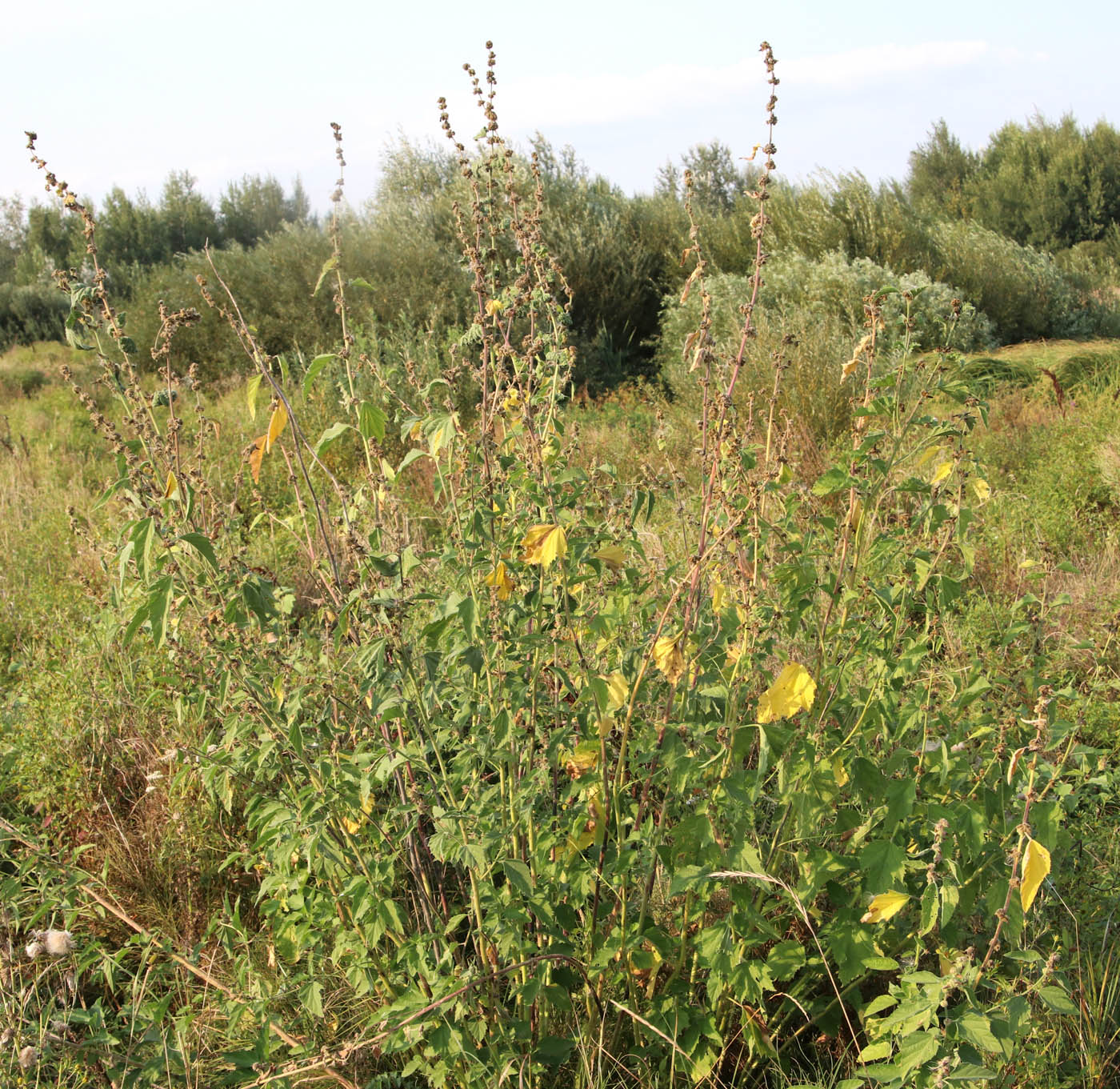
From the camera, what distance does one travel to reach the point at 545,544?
1416 millimetres

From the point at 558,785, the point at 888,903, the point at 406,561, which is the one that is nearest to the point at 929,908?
the point at 888,903

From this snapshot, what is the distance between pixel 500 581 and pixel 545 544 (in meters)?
0.12

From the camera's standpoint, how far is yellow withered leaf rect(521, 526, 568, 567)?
4.60 ft

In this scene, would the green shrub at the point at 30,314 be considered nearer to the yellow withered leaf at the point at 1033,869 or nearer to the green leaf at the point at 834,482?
the green leaf at the point at 834,482

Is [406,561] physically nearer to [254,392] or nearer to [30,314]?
[254,392]

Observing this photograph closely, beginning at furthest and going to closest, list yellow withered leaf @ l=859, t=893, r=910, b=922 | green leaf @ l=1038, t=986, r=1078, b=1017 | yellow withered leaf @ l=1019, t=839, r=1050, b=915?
yellow withered leaf @ l=859, t=893, r=910, b=922, green leaf @ l=1038, t=986, r=1078, b=1017, yellow withered leaf @ l=1019, t=839, r=1050, b=915

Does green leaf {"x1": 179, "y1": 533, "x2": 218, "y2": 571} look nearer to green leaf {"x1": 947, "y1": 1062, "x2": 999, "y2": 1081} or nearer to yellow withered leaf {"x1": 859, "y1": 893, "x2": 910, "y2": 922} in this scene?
yellow withered leaf {"x1": 859, "y1": 893, "x2": 910, "y2": 922}

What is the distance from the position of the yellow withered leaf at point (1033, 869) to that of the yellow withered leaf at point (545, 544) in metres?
0.74

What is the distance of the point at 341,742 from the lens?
2074 millimetres

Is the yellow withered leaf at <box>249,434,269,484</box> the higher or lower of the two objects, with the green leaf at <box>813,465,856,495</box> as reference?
higher

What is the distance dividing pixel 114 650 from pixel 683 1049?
8.24 ft

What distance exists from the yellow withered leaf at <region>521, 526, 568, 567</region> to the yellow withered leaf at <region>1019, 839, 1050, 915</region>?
74cm

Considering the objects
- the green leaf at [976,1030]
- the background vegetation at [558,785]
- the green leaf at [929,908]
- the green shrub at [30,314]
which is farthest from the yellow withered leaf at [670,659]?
the green shrub at [30,314]

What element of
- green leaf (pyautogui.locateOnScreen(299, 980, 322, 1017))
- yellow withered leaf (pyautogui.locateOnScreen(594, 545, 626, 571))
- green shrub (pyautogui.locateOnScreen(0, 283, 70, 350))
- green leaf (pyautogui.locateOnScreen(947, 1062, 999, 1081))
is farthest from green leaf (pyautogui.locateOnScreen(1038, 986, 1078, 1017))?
green shrub (pyautogui.locateOnScreen(0, 283, 70, 350))
